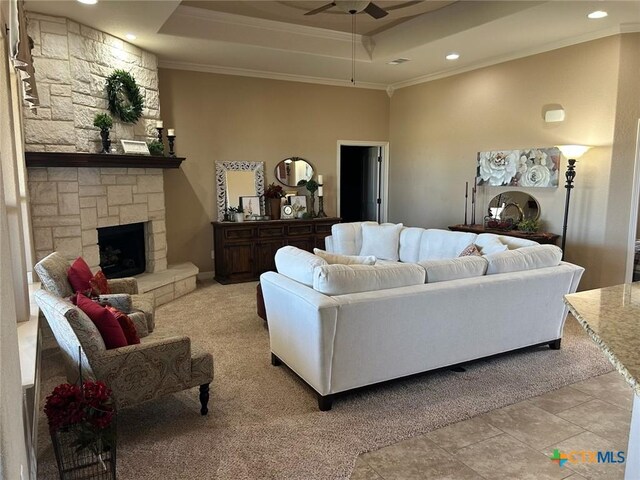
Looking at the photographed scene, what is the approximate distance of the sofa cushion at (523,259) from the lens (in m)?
3.51

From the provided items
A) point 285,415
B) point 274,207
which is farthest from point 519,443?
point 274,207

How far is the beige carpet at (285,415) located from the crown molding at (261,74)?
404 cm

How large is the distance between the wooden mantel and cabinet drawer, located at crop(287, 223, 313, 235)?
2.06 meters

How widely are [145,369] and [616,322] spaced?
232 cm

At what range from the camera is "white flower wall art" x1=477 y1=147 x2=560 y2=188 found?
5372mm

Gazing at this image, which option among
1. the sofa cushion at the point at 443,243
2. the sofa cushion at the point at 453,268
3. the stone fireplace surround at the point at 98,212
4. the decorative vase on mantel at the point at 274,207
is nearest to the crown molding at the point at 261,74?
the stone fireplace surround at the point at 98,212

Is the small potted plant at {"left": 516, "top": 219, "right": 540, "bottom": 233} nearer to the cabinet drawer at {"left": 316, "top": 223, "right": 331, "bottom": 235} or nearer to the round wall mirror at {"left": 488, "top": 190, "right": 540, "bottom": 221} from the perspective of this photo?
the round wall mirror at {"left": 488, "top": 190, "right": 540, "bottom": 221}

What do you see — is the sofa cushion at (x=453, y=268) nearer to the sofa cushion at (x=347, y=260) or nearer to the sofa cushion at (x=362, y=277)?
the sofa cushion at (x=362, y=277)

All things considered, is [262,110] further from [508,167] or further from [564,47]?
[564,47]

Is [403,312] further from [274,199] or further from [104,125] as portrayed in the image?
[274,199]

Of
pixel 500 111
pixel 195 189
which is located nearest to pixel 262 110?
pixel 195 189

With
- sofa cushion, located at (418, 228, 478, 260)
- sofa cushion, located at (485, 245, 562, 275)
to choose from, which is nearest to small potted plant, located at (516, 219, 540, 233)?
sofa cushion, located at (418, 228, 478, 260)

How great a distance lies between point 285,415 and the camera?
2.84 meters

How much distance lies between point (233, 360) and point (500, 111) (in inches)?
189
